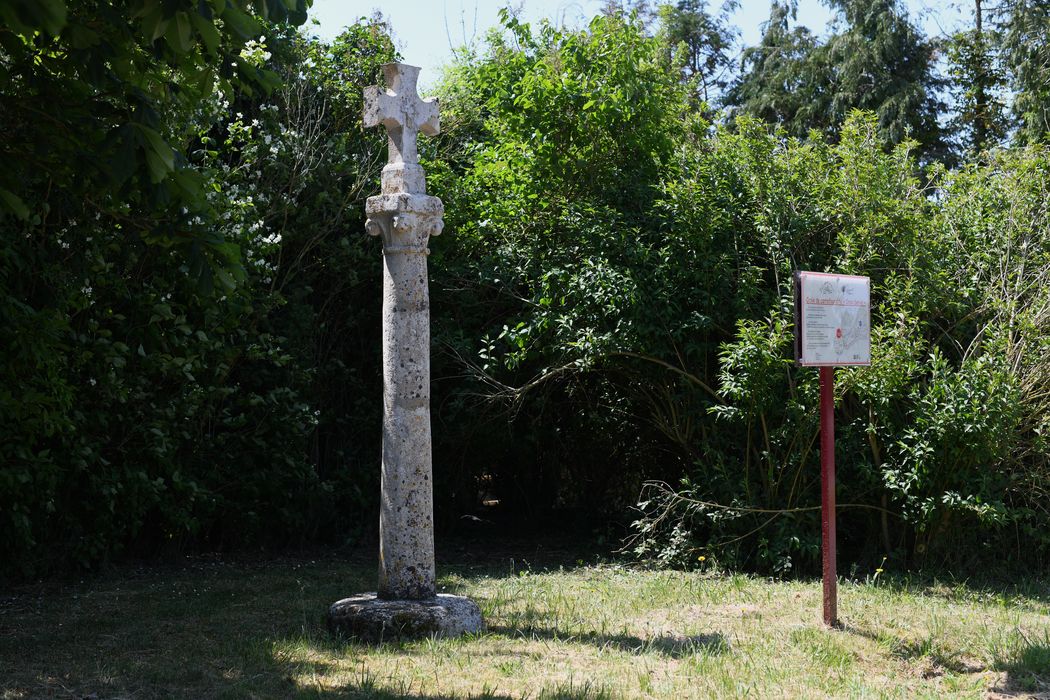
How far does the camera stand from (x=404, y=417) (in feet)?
21.5

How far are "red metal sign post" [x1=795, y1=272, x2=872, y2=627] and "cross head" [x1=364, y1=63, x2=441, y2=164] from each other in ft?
9.19

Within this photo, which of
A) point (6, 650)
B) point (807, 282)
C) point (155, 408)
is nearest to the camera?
point (6, 650)

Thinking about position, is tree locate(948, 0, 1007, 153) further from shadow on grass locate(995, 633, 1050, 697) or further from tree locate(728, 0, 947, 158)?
shadow on grass locate(995, 633, 1050, 697)

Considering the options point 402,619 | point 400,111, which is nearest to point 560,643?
point 402,619

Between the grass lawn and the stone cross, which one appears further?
the stone cross

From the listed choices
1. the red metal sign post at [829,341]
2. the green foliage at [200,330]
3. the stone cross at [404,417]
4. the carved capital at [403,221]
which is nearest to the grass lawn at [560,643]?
the stone cross at [404,417]

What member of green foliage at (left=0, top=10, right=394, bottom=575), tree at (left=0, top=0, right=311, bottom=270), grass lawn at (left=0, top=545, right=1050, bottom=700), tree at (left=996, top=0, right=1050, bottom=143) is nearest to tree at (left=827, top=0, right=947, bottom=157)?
tree at (left=996, top=0, right=1050, bottom=143)

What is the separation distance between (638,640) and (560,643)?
1.71ft

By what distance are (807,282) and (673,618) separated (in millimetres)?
2510

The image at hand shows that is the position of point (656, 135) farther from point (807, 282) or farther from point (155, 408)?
point (155, 408)

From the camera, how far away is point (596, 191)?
10.1 m

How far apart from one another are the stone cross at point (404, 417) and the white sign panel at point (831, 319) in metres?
2.49

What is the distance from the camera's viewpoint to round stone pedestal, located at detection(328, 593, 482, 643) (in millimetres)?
6203

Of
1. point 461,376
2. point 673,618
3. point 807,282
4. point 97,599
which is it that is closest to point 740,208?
point 807,282
